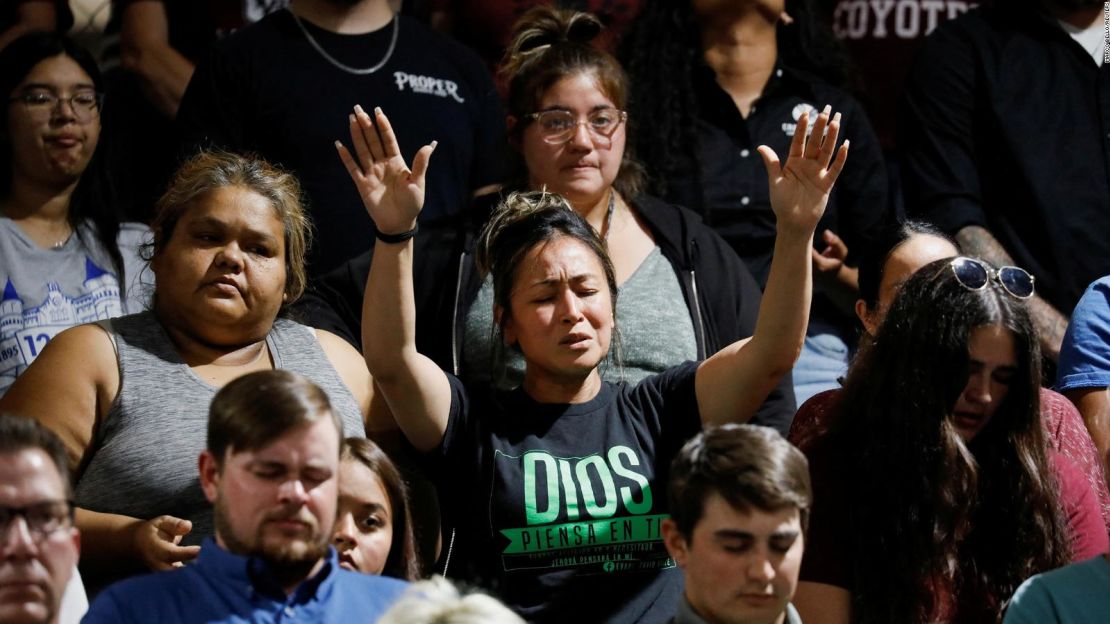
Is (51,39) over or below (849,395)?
over

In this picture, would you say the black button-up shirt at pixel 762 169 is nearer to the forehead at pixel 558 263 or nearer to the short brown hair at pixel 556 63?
the short brown hair at pixel 556 63

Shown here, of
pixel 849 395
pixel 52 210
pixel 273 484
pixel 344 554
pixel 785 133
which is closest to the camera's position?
pixel 273 484

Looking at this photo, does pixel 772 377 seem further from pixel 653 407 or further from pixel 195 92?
pixel 195 92

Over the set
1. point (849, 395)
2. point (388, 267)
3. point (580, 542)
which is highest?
point (388, 267)

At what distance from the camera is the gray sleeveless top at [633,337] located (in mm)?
3316

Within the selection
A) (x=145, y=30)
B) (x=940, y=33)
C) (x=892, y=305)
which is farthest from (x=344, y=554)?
(x=940, y=33)

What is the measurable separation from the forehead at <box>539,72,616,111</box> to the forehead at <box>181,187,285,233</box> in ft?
2.42

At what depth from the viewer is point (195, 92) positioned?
3902mm

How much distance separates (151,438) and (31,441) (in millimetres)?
544

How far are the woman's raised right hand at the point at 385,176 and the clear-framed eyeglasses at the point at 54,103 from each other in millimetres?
1156

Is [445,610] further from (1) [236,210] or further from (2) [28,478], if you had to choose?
(1) [236,210]

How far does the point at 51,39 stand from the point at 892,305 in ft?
6.96

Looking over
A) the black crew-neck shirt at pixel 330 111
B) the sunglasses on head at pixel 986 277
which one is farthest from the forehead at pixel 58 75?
the sunglasses on head at pixel 986 277

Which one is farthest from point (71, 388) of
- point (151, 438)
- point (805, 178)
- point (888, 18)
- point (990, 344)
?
point (888, 18)
